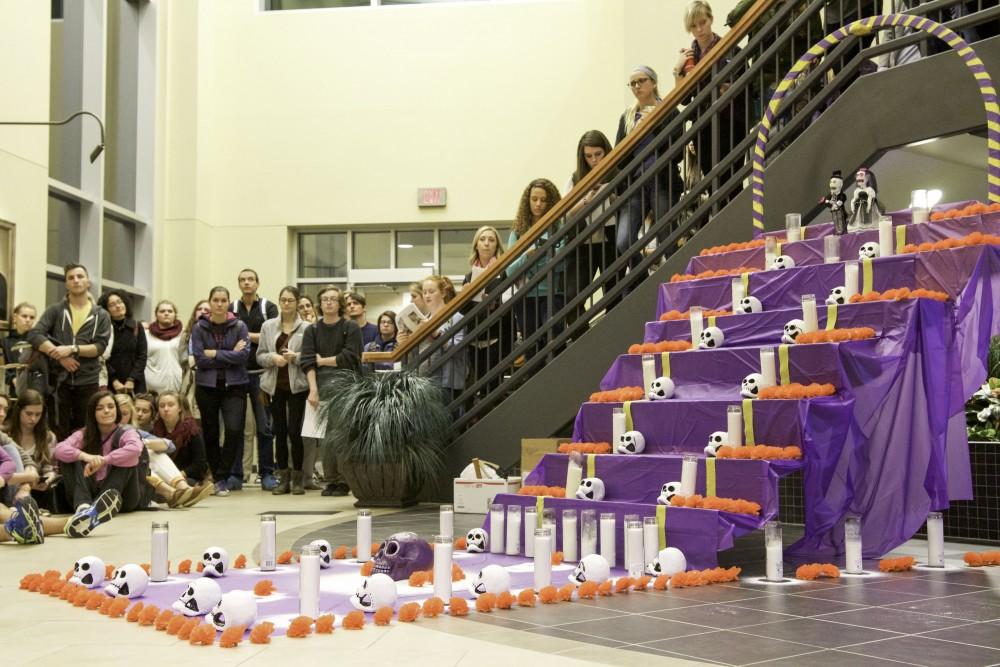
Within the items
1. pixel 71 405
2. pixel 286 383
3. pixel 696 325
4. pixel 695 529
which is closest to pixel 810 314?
pixel 696 325

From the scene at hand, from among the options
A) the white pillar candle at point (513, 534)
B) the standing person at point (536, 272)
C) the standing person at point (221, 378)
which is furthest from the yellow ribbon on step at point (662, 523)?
the standing person at point (221, 378)

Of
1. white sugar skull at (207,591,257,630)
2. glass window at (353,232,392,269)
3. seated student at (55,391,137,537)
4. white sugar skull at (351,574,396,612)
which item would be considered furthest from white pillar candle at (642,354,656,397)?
glass window at (353,232,392,269)

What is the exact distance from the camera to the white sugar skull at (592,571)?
4.15 meters

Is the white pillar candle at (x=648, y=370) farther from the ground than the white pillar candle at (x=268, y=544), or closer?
farther from the ground

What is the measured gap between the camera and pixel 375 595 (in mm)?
3623

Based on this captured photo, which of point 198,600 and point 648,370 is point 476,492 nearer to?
point 648,370

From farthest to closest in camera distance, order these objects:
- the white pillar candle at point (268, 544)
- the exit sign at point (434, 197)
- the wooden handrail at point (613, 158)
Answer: the exit sign at point (434, 197)
the wooden handrail at point (613, 158)
the white pillar candle at point (268, 544)

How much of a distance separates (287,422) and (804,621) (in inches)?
238

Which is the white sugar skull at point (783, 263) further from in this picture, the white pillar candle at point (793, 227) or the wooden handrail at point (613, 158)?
Result: the wooden handrail at point (613, 158)

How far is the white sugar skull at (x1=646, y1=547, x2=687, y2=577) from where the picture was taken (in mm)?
4375

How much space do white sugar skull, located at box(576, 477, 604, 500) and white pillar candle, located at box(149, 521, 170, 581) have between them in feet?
5.99

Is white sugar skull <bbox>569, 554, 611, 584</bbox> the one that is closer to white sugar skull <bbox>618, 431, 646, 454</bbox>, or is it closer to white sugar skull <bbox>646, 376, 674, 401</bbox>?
white sugar skull <bbox>618, 431, 646, 454</bbox>

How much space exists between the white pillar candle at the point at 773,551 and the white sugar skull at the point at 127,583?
90.3 inches

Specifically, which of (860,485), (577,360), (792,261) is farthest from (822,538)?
(577,360)
